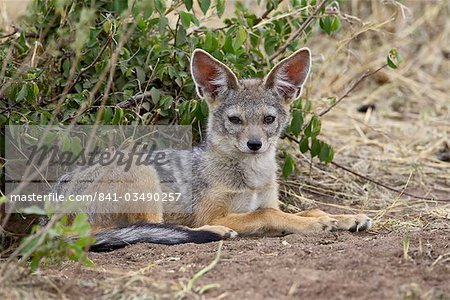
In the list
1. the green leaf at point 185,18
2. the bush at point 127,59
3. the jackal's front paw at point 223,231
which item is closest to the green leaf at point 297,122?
the bush at point 127,59

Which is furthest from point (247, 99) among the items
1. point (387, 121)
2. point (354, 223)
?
point (387, 121)

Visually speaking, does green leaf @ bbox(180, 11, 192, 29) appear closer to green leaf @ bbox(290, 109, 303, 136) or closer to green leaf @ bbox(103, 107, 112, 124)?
green leaf @ bbox(103, 107, 112, 124)

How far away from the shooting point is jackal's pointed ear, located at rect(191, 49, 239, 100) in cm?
618

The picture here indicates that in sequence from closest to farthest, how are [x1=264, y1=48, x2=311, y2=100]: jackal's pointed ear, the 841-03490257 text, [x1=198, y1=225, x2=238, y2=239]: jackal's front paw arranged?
[x1=198, y1=225, x2=238, y2=239]: jackal's front paw
the 841-03490257 text
[x1=264, y1=48, x2=311, y2=100]: jackal's pointed ear

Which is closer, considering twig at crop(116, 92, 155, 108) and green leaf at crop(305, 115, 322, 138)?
twig at crop(116, 92, 155, 108)

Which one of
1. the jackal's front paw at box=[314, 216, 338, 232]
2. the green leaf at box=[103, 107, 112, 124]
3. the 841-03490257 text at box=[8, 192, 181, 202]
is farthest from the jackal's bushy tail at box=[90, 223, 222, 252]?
the green leaf at box=[103, 107, 112, 124]

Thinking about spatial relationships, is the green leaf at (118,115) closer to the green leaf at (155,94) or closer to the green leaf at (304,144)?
the green leaf at (155,94)

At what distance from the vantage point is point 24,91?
230 inches

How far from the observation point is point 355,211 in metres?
6.95

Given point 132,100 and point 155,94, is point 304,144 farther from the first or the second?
point 132,100

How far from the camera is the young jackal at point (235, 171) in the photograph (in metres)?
5.95

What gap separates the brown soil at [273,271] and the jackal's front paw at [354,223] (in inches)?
16.5

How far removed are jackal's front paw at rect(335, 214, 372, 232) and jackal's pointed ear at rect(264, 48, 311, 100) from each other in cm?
115

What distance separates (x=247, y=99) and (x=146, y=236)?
1.42 m
